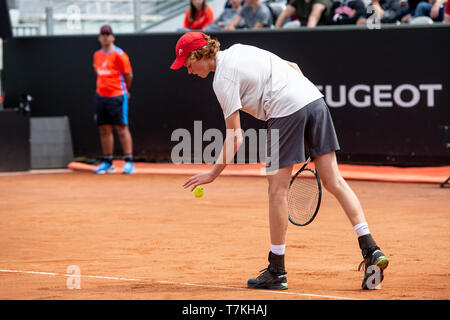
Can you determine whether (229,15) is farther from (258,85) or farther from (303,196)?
(258,85)

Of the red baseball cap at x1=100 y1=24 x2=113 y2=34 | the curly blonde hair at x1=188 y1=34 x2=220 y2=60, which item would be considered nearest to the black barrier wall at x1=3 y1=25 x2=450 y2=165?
the red baseball cap at x1=100 y1=24 x2=113 y2=34

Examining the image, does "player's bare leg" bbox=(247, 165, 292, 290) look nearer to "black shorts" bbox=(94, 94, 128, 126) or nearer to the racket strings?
the racket strings

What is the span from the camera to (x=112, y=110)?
13570mm

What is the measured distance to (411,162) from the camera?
41.1ft

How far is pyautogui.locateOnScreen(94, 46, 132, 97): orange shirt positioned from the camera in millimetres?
13508

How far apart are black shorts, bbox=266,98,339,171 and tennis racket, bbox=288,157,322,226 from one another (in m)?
0.34

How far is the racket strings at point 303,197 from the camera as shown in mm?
5625

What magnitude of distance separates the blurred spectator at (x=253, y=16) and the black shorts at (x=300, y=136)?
915 cm

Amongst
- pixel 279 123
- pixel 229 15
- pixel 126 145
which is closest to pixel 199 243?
pixel 279 123

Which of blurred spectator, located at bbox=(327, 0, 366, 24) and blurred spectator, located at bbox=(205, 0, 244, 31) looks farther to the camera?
blurred spectator, located at bbox=(205, 0, 244, 31)

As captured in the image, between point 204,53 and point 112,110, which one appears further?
point 112,110

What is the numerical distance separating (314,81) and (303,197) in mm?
7560
